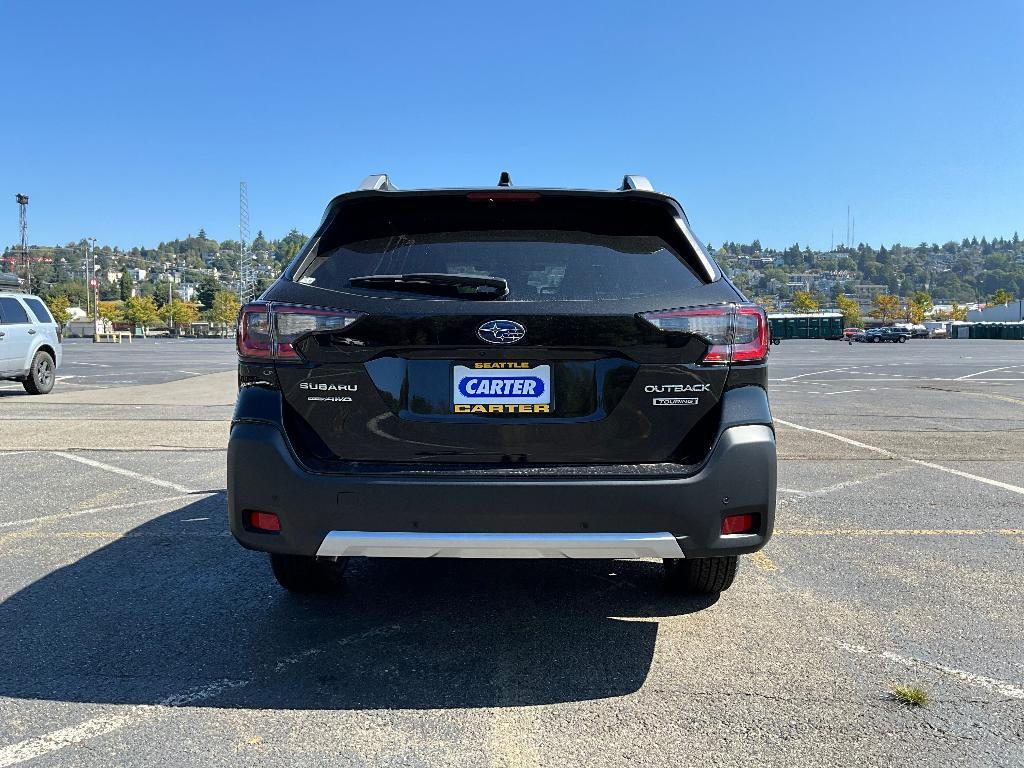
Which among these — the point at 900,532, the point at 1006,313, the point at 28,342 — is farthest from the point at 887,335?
the point at 1006,313

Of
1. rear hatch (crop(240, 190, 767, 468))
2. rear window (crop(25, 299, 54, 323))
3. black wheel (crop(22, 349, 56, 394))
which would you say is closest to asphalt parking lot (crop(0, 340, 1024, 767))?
rear hatch (crop(240, 190, 767, 468))

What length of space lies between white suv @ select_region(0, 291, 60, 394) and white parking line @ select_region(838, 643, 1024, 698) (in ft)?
47.5

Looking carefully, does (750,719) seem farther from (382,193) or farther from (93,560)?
(93,560)

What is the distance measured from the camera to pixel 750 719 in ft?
8.77

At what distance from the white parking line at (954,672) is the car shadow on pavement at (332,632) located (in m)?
0.75

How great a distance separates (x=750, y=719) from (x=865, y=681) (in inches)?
23.0

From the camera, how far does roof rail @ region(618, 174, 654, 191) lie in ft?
10.8

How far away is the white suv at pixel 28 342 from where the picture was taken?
13.9 metres

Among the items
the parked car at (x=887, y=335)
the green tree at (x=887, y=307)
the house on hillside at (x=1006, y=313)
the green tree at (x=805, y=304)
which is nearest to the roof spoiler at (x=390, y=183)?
the parked car at (x=887, y=335)

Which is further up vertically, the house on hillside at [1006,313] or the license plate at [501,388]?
the house on hillside at [1006,313]

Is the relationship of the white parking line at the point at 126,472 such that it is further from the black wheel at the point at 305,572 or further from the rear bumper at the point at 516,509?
the rear bumper at the point at 516,509

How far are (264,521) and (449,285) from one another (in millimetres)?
1096

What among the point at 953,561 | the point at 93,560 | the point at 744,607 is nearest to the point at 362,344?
the point at 744,607

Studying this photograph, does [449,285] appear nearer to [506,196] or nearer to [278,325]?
[506,196]
